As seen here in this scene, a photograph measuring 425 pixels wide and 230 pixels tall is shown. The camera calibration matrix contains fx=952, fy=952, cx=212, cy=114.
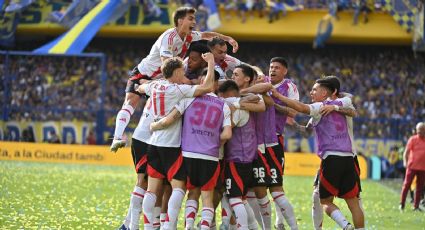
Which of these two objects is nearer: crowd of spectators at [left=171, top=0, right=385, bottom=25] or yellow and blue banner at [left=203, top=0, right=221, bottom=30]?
yellow and blue banner at [left=203, top=0, right=221, bottom=30]

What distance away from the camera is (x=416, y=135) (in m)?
21.5

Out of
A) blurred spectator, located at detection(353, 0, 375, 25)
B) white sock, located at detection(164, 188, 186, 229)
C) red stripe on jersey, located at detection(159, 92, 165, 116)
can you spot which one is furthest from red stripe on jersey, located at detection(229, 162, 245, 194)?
blurred spectator, located at detection(353, 0, 375, 25)

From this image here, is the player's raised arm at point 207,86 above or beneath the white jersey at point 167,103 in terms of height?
above

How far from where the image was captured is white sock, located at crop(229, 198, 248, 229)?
10906mm

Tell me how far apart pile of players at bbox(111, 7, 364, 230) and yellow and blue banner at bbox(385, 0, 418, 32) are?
29.9m

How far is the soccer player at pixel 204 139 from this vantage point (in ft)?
35.3

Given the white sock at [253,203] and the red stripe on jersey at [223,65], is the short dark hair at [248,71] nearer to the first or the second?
the red stripe on jersey at [223,65]

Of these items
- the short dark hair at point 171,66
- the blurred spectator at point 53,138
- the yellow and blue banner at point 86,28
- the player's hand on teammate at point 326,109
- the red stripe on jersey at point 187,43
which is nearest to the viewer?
the short dark hair at point 171,66

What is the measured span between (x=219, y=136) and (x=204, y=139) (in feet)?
0.59

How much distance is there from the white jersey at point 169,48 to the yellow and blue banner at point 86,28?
26010 millimetres

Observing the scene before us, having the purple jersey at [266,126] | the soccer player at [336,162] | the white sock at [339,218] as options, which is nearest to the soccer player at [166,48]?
the purple jersey at [266,126]

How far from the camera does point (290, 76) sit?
139 ft

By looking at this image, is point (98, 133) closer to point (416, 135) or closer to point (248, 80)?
point (416, 135)

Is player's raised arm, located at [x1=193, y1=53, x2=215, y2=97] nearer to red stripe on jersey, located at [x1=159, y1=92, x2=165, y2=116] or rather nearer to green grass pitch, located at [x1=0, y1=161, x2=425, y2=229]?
red stripe on jersey, located at [x1=159, y1=92, x2=165, y2=116]
